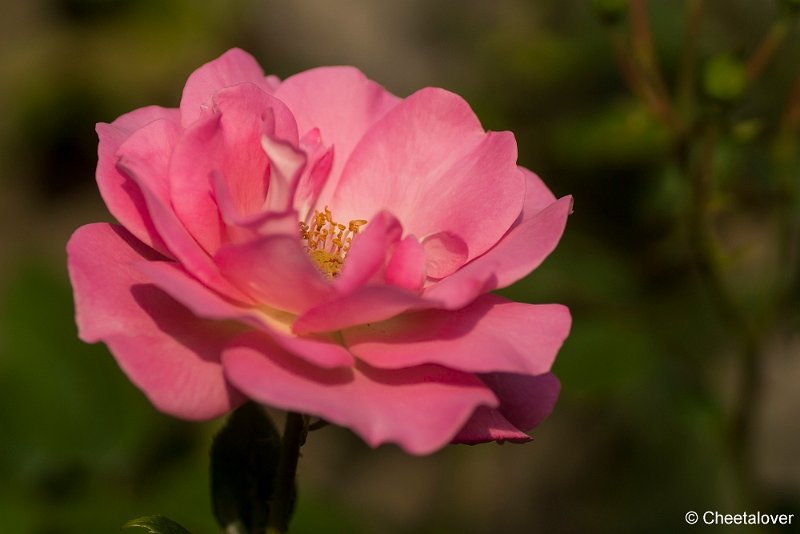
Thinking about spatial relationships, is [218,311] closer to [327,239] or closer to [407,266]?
[407,266]

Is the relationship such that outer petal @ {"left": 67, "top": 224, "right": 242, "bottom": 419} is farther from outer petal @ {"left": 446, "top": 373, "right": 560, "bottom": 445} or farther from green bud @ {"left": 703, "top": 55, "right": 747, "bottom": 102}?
green bud @ {"left": 703, "top": 55, "right": 747, "bottom": 102}

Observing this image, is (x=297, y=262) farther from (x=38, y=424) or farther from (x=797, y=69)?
(x=797, y=69)

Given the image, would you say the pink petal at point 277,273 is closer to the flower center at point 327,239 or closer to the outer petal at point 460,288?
the outer petal at point 460,288

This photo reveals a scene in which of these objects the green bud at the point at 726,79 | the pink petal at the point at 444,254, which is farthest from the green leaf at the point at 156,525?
the green bud at the point at 726,79

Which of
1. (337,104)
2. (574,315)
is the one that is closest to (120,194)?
(337,104)

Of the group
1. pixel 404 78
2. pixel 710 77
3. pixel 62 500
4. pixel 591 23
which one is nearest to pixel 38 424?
pixel 62 500

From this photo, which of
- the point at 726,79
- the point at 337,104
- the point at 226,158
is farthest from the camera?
the point at 726,79
